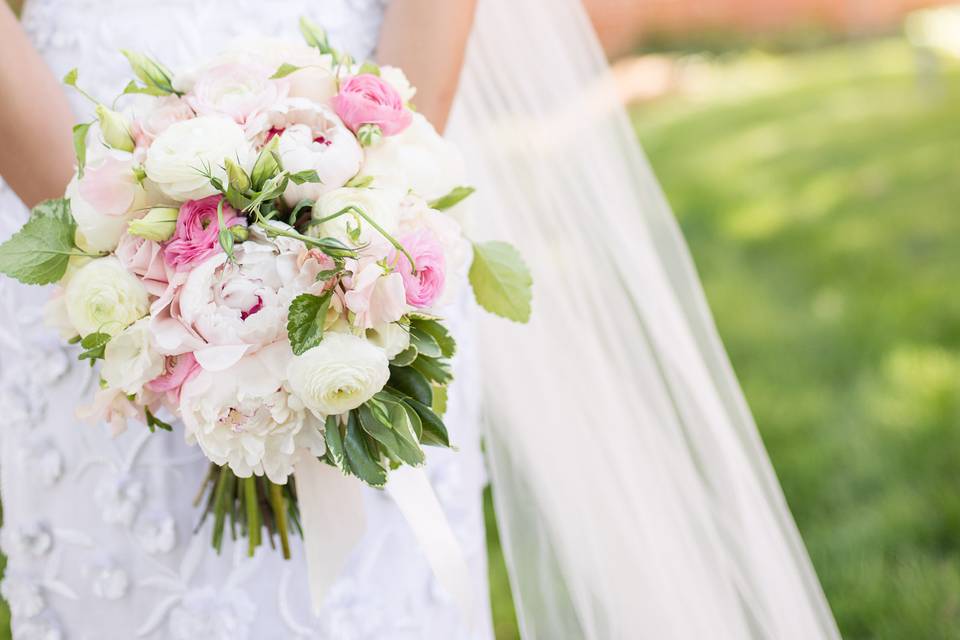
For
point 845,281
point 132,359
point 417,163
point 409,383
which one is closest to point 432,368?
point 409,383

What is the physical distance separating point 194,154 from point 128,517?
666mm

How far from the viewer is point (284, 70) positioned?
143cm

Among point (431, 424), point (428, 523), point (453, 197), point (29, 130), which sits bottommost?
point (428, 523)

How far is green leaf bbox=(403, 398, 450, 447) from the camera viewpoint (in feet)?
4.70

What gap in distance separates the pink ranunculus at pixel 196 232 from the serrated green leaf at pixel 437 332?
0.27 meters

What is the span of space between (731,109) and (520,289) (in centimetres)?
613

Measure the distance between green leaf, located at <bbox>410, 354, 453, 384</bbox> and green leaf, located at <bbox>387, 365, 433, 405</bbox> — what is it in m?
0.02

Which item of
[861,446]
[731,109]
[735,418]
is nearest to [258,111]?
[735,418]

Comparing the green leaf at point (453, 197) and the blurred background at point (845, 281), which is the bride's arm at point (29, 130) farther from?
the blurred background at point (845, 281)

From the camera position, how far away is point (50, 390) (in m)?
1.74

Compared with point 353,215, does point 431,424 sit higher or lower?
lower

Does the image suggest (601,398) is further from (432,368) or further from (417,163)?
(417,163)

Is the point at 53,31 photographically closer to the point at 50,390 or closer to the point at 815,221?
the point at 50,390

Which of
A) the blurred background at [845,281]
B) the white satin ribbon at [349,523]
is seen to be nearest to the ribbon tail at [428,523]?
the white satin ribbon at [349,523]
